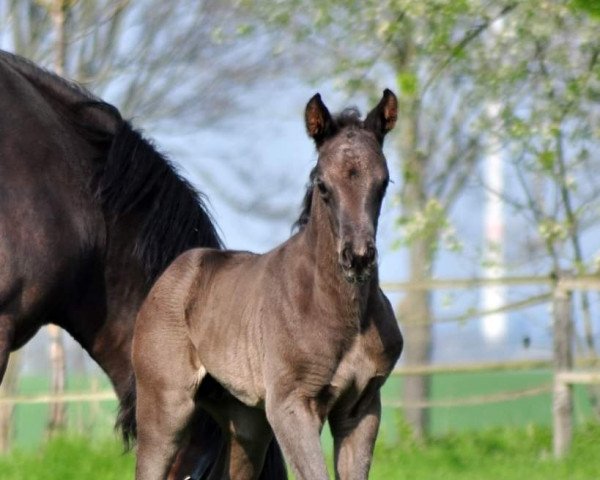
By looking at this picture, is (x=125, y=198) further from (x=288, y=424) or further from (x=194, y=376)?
(x=288, y=424)

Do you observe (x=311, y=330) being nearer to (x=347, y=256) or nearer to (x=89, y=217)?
(x=347, y=256)

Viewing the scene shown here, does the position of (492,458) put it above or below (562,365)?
below

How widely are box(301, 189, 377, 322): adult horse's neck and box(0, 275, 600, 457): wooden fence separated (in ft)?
16.5

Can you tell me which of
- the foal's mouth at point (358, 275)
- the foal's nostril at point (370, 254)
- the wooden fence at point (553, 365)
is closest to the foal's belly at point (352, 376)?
the foal's mouth at point (358, 275)

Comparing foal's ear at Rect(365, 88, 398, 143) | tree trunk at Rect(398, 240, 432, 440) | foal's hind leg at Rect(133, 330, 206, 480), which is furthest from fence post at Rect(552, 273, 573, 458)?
foal's ear at Rect(365, 88, 398, 143)

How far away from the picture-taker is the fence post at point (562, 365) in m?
9.45

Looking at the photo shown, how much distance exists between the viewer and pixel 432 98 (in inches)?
633

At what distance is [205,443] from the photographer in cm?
593

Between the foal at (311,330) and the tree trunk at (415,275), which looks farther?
the tree trunk at (415,275)

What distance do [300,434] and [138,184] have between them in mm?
2146

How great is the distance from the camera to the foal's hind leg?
16.9 ft

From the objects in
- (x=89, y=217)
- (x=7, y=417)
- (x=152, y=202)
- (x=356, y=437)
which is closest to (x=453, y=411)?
(x=7, y=417)

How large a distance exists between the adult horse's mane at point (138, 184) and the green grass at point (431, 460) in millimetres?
2229

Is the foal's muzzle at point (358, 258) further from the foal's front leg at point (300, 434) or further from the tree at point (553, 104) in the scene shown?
the tree at point (553, 104)
